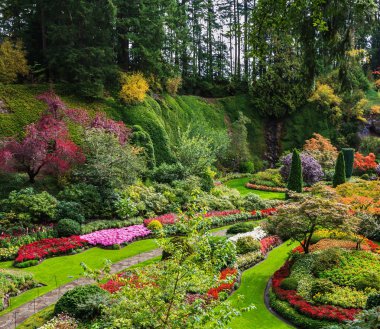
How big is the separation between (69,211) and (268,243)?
31.7 ft

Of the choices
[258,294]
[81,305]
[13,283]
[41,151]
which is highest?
[41,151]

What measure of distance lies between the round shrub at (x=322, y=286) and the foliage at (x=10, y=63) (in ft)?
73.5

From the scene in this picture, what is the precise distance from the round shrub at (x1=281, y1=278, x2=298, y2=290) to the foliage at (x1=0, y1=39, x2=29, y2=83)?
70.5 feet

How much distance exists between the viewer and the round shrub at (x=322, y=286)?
12539 millimetres

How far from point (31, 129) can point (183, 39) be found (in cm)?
2220

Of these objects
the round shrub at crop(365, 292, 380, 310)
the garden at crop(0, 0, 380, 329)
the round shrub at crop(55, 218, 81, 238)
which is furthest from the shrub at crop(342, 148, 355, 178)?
the round shrub at crop(365, 292, 380, 310)

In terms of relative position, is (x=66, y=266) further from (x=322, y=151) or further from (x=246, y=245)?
(x=322, y=151)

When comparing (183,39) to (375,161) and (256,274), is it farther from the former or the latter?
(256,274)

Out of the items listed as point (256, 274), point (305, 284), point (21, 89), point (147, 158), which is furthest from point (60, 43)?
point (305, 284)

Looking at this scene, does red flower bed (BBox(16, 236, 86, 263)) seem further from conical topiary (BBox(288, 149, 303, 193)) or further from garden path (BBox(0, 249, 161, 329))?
conical topiary (BBox(288, 149, 303, 193))

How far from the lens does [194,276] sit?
6.50 m

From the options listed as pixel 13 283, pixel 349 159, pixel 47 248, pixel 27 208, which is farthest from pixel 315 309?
pixel 349 159

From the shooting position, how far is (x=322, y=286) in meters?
12.6

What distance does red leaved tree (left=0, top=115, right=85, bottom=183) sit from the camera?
19500 millimetres
